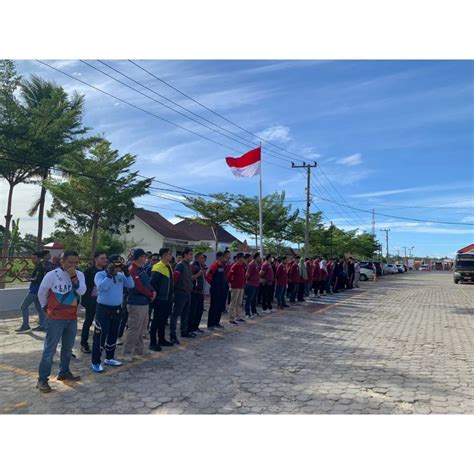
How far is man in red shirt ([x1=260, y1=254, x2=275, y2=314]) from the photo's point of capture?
1130 centimetres

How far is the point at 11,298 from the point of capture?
35.9 feet

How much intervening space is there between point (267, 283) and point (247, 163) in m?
6.98

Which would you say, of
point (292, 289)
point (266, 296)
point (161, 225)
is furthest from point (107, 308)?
point (161, 225)

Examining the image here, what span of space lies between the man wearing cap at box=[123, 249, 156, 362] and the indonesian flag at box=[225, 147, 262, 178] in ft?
36.7

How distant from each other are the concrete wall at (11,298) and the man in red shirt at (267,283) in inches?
260

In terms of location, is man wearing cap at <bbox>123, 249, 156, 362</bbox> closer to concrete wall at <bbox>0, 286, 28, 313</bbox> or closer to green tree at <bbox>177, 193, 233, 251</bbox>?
concrete wall at <bbox>0, 286, 28, 313</bbox>

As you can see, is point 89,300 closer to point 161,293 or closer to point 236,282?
point 161,293

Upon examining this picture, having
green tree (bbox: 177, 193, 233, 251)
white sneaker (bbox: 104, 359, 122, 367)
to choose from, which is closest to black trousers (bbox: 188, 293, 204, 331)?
white sneaker (bbox: 104, 359, 122, 367)

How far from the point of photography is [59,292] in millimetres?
4898

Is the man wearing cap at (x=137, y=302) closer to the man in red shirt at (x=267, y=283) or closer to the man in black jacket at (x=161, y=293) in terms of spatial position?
the man in black jacket at (x=161, y=293)

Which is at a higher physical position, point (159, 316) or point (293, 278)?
point (293, 278)

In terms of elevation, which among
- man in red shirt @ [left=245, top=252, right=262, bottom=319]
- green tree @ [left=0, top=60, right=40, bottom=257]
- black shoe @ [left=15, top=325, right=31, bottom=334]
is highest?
green tree @ [left=0, top=60, right=40, bottom=257]

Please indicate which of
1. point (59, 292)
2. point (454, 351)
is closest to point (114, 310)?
point (59, 292)

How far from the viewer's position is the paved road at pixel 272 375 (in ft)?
14.3
